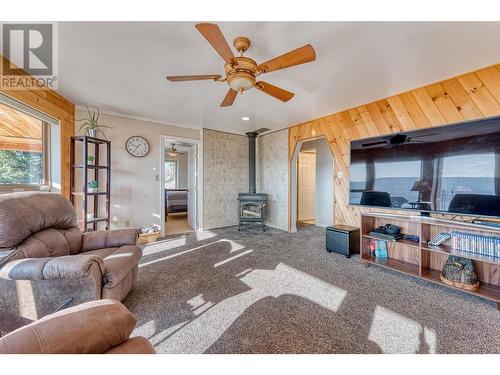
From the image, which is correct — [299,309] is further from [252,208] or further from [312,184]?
[312,184]

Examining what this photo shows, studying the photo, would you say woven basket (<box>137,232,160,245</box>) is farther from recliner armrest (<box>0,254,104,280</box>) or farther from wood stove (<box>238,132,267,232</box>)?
recliner armrest (<box>0,254,104,280</box>)

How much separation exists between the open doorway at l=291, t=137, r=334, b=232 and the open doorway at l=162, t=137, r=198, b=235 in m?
2.26

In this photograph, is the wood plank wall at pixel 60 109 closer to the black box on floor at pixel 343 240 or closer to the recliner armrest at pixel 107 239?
the recliner armrest at pixel 107 239

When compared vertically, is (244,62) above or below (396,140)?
above

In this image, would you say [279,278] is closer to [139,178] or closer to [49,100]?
[139,178]

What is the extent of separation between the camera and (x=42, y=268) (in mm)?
1315

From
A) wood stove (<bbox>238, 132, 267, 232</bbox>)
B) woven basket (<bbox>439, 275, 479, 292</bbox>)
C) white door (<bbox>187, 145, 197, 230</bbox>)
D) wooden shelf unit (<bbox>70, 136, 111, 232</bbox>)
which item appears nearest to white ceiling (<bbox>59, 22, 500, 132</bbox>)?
wooden shelf unit (<bbox>70, 136, 111, 232</bbox>)

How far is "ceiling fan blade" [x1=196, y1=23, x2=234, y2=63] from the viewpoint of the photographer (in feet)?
4.43

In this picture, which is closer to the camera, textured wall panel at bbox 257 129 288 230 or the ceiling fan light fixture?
the ceiling fan light fixture

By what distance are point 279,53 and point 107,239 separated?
8.09ft

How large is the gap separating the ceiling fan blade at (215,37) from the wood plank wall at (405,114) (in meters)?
2.48

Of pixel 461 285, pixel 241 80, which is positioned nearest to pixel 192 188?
pixel 241 80

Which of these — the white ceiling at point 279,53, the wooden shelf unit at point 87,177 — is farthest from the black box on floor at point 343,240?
the wooden shelf unit at point 87,177
